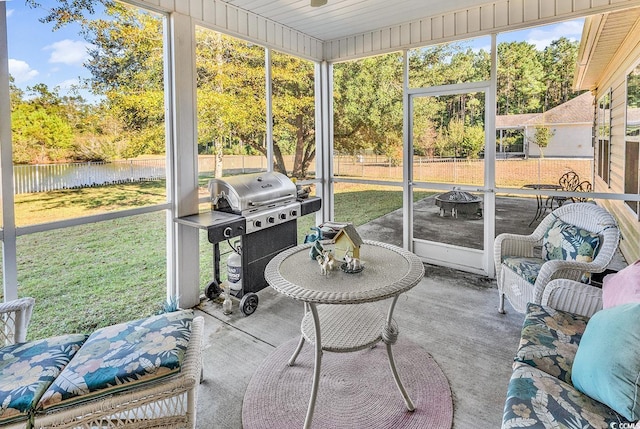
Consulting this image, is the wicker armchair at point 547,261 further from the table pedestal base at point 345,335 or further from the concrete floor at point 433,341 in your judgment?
the table pedestal base at point 345,335

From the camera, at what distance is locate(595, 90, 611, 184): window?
11.8 ft

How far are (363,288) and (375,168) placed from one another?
3096 mm

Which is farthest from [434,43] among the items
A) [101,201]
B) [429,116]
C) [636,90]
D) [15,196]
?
[15,196]

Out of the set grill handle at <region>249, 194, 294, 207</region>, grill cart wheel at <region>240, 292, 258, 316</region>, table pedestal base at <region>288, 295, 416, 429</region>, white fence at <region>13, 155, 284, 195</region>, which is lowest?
grill cart wheel at <region>240, 292, 258, 316</region>

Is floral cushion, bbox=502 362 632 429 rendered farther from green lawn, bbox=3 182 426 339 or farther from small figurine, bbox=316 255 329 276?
green lawn, bbox=3 182 426 339

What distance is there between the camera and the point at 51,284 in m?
2.71

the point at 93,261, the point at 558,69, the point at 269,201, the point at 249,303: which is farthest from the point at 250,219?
the point at 558,69

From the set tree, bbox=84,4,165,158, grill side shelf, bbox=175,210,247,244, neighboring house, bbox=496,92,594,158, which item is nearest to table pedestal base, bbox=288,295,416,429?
A: grill side shelf, bbox=175,210,247,244

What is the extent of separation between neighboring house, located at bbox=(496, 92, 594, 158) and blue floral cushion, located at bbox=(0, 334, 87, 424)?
408 cm

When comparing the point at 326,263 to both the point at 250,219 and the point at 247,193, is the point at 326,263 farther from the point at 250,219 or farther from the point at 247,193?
the point at 247,193

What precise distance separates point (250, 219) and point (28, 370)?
1846 mm

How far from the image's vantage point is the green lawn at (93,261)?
254 centimetres

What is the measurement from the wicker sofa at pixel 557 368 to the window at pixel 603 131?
2.21 m

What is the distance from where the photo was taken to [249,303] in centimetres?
319
